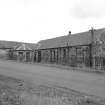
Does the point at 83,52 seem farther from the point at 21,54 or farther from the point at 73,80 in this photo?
the point at 21,54

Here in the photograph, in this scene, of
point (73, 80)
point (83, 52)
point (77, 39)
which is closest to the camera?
point (73, 80)

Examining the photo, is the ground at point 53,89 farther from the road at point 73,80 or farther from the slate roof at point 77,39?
the slate roof at point 77,39

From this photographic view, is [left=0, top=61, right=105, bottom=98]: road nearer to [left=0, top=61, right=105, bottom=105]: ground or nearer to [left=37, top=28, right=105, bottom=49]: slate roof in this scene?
[left=0, top=61, right=105, bottom=105]: ground

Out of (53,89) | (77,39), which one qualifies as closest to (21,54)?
(77,39)

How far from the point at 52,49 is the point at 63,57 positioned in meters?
4.25

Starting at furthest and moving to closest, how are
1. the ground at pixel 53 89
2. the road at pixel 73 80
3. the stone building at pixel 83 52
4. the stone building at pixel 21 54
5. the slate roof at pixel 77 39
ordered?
1. the stone building at pixel 21 54
2. the slate roof at pixel 77 39
3. the stone building at pixel 83 52
4. the road at pixel 73 80
5. the ground at pixel 53 89

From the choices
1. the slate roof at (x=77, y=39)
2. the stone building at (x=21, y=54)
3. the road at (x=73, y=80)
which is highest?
the slate roof at (x=77, y=39)

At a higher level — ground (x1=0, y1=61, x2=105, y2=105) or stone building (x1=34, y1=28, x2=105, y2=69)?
stone building (x1=34, y1=28, x2=105, y2=69)

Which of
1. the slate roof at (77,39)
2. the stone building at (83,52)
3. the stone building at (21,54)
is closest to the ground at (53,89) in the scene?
the stone building at (83,52)

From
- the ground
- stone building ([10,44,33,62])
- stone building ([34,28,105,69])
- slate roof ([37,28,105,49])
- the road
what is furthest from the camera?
stone building ([10,44,33,62])

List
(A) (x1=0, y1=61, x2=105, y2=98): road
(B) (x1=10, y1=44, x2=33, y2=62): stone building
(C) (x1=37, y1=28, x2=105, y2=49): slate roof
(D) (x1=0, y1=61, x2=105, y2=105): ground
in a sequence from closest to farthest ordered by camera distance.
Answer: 1. (D) (x1=0, y1=61, x2=105, y2=105): ground
2. (A) (x1=0, y1=61, x2=105, y2=98): road
3. (C) (x1=37, y1=28, x2=105, y2=49): slate roof
4. (B) (x1=10, y1=44, x2=33, y2=62): stone building

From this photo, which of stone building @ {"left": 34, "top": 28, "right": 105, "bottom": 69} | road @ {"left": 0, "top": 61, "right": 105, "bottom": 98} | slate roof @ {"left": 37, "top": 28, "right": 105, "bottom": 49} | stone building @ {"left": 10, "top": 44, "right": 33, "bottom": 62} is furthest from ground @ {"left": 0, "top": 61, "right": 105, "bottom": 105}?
stone building @ {"left": 10, "top": 44, "right": 33, "bottom": 62}

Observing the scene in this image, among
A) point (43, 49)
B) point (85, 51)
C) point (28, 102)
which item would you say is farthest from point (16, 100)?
point (43, 49)

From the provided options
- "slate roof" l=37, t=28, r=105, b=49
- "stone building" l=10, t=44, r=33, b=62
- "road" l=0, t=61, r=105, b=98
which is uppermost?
"slate roof" l=37, t=28, r=105, b=49
